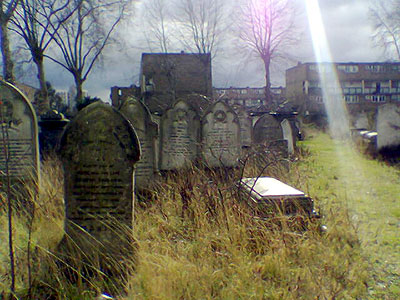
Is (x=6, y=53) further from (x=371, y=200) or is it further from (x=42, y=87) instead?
(x=371, y=200)

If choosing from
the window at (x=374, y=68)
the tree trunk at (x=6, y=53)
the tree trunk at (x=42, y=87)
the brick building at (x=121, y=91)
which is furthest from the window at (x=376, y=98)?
the tree trunk at (x=6, y=53)

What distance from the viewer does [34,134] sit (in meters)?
5.70

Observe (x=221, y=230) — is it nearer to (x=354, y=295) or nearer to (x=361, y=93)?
(x=354, y=295)

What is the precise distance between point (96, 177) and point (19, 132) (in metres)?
3.07

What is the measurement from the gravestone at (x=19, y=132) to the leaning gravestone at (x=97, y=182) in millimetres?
2514

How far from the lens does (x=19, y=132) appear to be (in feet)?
18.6

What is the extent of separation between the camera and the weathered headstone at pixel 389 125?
1016 cm

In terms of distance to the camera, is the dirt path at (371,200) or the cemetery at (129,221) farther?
the dirt path at (371,200)

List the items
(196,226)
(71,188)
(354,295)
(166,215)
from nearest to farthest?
(354,295)
(71,188)
(196,226)
(166,215)

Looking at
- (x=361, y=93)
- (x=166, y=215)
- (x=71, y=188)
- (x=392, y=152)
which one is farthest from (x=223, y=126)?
(x=361, y=93)

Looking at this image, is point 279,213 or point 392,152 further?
point 392,152

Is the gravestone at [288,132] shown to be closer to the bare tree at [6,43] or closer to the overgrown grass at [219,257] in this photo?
the overgrown grass at [219,257]

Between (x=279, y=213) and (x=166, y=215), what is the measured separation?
149cm

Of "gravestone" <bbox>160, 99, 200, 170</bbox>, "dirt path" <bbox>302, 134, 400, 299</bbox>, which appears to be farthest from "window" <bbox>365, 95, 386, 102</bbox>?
"gravestone" <bbox>160, 99, 200, 170</bbox>
